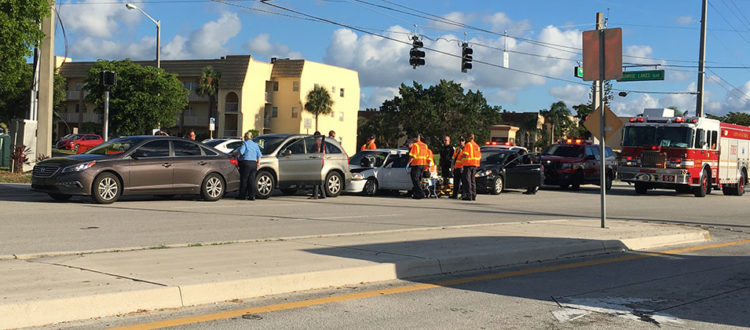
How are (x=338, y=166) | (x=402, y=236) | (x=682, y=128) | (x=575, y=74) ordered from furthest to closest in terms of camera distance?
(x=575, y=74)
(x=682, y=128)
(x=338, y=166)
(x=402, y=236)

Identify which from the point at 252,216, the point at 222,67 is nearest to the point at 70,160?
the point at 252,216

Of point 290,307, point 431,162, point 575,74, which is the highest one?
point 575,74

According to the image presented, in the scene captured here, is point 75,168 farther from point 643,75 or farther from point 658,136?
point 643,75

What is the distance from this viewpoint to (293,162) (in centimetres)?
1964

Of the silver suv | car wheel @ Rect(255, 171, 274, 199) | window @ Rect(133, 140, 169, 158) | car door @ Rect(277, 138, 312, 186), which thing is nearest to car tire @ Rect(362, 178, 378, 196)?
the silver suv

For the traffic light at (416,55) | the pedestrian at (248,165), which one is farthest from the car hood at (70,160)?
the traffic light at (416,55)

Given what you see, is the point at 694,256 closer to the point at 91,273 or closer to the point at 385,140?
the point at 91,273

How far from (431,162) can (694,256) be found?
11.3 metres

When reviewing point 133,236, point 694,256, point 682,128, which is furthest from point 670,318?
point 682,128

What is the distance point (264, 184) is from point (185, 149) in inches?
90.6

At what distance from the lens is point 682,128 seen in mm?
26953

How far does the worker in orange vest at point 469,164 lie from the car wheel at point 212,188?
6.74 meters

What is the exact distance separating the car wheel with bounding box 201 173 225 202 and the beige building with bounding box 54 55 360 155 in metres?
65.1

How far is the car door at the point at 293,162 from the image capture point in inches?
766
